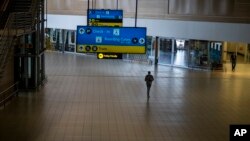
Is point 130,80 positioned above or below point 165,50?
below

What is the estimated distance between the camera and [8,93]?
22.2m

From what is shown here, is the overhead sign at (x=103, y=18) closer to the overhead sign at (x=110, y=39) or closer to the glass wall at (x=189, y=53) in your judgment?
the overhead sign at (x=110, y=39)

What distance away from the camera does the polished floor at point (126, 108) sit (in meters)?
16.2

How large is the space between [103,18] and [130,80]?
6.49 meters

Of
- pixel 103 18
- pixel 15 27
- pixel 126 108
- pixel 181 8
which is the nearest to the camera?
pixel 126 108

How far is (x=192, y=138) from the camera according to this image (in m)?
15.9

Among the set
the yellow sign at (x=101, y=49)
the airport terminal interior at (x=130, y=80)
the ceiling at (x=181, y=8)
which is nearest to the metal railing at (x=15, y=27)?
the airport terminal interior at (x=130, y=80)

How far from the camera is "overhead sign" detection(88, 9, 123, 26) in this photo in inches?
938

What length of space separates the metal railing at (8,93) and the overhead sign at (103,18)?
5039 millimetres

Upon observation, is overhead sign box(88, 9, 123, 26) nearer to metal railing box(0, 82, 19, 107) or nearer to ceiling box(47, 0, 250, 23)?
ceiling box(47, 0, 250, 23)

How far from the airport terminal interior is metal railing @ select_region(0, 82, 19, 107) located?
6 cm

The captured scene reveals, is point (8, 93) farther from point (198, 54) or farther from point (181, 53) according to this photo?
point (181, 53)

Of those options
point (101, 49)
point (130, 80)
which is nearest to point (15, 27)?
point (101, 49)

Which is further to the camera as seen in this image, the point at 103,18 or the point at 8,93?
the point at 103,18
